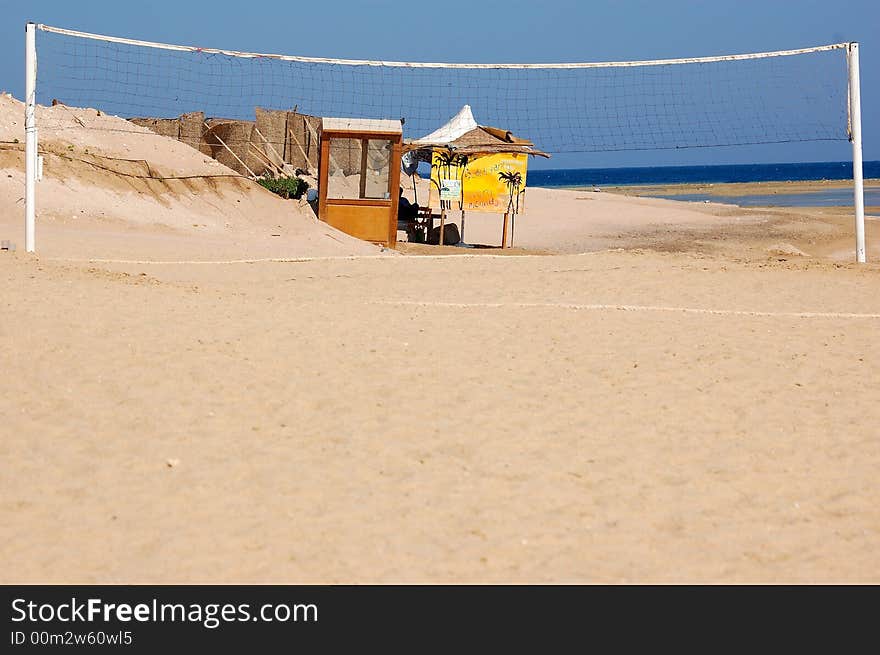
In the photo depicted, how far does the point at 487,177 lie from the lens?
18.2 meters

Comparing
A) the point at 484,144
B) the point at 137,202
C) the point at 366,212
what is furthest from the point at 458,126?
the point at 137,202

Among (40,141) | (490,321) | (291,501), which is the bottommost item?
(291,501)

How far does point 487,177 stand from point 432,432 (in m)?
13.4

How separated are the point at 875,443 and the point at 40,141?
42.2 ft

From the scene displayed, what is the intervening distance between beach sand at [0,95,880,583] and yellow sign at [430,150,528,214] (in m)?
8.34

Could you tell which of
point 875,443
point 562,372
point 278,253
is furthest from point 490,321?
point 278,253

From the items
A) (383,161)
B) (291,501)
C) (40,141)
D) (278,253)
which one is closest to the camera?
(291,501)

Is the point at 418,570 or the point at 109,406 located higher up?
the point at 109,406

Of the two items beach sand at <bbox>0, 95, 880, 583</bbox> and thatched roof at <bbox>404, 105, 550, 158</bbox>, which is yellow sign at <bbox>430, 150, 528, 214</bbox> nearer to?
thatched roof at <bbox>404, 105, 550, 158</bbox>

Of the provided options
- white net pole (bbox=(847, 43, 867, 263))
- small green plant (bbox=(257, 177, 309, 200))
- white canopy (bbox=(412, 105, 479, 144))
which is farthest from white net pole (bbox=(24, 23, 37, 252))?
white canopy (bbox=(412, 105, 479, 144))

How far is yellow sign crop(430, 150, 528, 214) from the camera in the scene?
59.2ft
